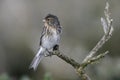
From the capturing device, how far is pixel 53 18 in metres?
5.99

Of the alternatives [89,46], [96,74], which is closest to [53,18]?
[96,74]

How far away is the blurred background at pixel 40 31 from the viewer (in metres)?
14.2

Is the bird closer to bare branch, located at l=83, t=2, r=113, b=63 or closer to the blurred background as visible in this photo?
bare branch, located at l=83, t=2, r=113, b=63

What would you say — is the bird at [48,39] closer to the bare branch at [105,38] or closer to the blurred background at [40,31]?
the bare branch at [105,38]

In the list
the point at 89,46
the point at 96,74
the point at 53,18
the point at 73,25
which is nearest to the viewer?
the point at 53,18

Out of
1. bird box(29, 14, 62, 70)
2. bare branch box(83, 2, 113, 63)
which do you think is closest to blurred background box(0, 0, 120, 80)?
bird box(29, 14, 62, 70)

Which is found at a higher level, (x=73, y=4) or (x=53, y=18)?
(x=53, y=18)

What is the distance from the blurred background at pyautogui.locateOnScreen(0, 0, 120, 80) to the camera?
1423 cm

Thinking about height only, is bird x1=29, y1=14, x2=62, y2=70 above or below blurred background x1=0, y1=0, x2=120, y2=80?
above

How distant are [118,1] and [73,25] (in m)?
1.25

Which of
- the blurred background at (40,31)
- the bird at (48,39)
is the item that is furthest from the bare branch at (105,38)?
the blurred background at (40,31)

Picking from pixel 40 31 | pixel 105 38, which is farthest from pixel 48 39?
pixel 40 31

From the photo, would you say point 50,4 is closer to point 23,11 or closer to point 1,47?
point 23,11

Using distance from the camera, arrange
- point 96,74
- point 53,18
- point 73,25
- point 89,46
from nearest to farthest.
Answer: point 53,18
point 96,74
point 89,46
point 73,25
